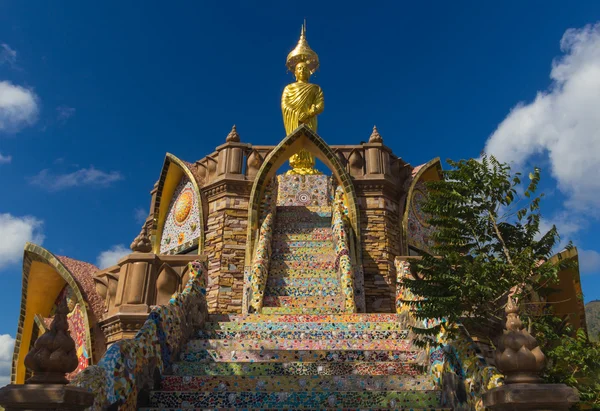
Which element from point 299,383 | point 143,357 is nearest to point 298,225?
point 299,383

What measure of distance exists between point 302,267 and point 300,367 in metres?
5.06

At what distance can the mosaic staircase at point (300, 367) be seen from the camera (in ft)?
13.1

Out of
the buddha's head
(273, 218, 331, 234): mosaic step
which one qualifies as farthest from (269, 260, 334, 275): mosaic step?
the buddha's head

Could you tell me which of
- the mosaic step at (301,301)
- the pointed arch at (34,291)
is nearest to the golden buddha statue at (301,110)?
the mosaic step at (301,301)

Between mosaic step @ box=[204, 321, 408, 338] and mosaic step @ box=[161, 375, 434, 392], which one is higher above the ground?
mosaic step @ box=[204, 321, 408, 338]

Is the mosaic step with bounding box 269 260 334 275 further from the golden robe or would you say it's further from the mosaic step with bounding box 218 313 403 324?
the golden robe

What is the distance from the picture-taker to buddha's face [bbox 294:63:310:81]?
1552 centimetres

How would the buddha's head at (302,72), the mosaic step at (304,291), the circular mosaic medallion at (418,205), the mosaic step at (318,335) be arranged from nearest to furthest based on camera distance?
the mosaic step at (318,335) → the mosaic step at (304,291) → the circular mosaic medallion at (418,205) → the buddha's head at (302,72)

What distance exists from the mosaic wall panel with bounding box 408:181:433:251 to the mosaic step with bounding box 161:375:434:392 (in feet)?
25.9

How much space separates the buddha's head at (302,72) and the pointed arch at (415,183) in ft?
16.0

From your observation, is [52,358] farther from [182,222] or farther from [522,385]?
[182,222]

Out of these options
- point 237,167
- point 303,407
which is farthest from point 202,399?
point 237,167

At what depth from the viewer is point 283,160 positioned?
1191 cm

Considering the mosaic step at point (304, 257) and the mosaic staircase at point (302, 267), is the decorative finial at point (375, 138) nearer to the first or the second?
the mosaic staircase at point (302, 267)
